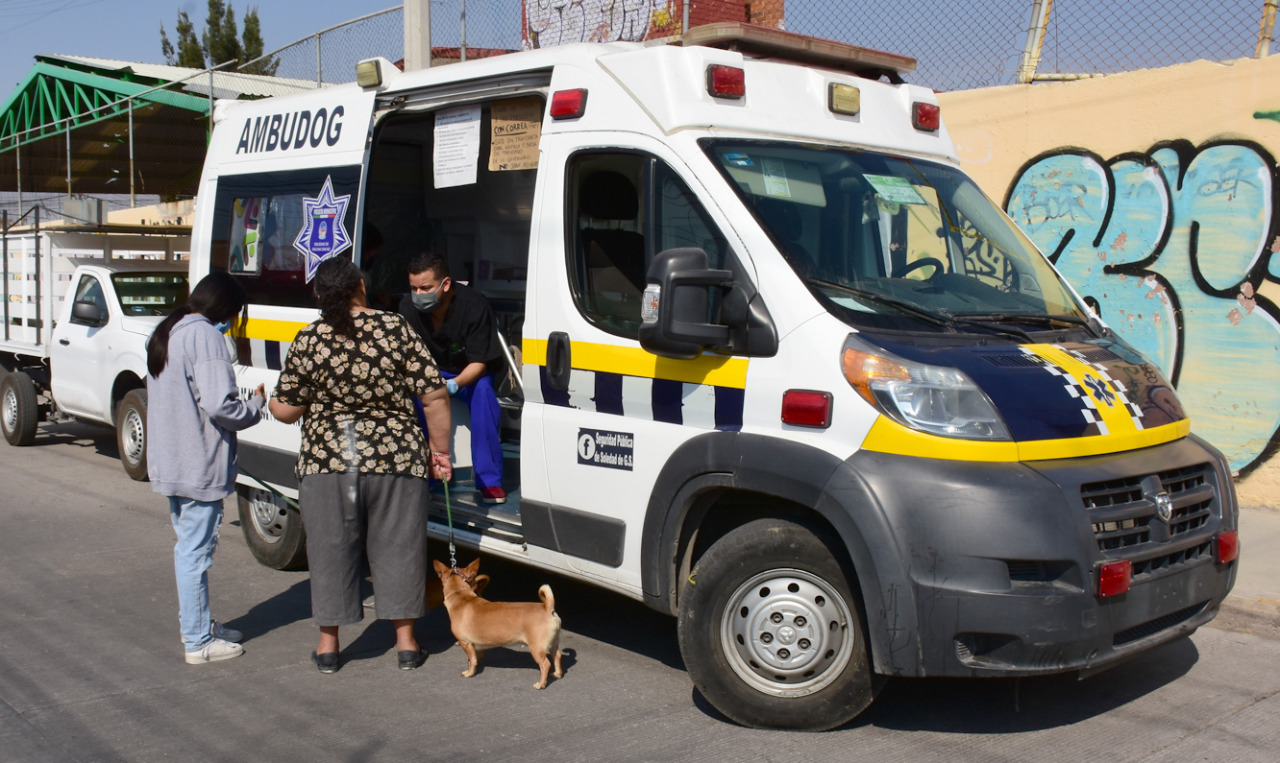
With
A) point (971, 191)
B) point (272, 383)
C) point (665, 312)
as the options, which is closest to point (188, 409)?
point (272, 383)

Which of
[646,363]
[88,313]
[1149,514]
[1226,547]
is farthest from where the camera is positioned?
[88,313]

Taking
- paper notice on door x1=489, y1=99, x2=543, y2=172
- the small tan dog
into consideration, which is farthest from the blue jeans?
paper notice on door x1=489, y1=99, x2=543, y2=172

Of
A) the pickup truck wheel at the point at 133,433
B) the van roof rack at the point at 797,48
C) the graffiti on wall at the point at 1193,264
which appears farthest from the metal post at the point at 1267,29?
the pickup truck wheel at the point at 133,433

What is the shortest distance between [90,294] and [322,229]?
588 cm

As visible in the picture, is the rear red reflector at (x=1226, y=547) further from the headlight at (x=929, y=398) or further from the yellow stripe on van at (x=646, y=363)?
the yellow stripe on van at (x=646, y=363)

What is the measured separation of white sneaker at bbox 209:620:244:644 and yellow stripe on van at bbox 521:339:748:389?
6.60 ft

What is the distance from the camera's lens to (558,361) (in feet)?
15.7

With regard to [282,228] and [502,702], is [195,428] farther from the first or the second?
[502,702]

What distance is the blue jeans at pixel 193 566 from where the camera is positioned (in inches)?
201

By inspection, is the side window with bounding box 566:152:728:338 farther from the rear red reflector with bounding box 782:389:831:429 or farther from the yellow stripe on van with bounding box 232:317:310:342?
the yellow stripe on van with bounding box 232:317:310:342

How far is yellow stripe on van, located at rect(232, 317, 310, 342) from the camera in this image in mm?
6145

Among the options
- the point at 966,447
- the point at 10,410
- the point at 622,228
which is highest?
the point at 622,228

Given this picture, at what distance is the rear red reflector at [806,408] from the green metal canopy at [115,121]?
39.8ft

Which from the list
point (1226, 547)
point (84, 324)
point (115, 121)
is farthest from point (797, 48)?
point (115, 121)
